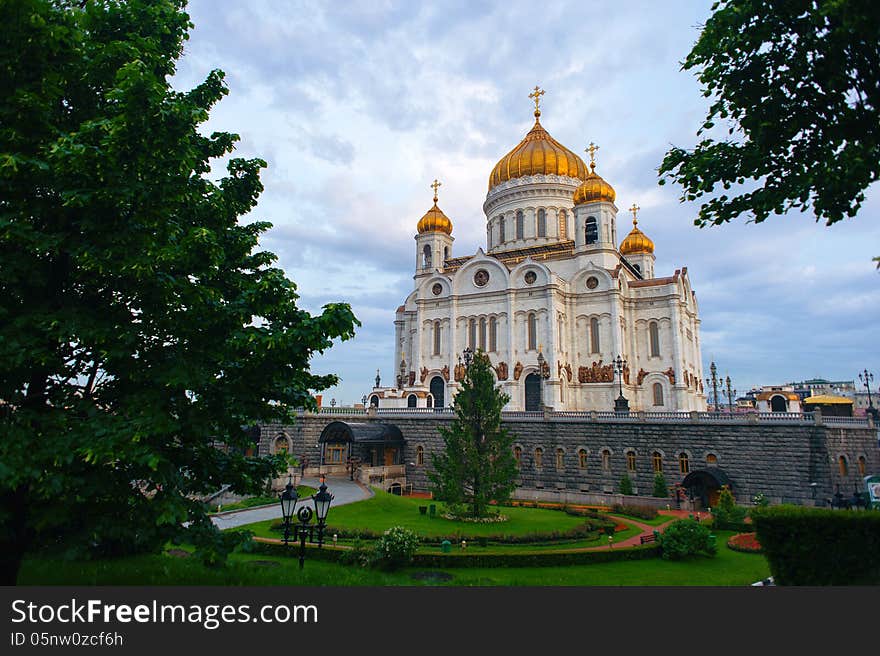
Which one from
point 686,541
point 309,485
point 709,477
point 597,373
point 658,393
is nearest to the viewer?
point 686,541

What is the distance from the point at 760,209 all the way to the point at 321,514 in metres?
11.1

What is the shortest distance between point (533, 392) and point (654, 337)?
38.3ft

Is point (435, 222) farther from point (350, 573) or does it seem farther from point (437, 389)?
point (350, 573)

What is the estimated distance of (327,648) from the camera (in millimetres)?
6254

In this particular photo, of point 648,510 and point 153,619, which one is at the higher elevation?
point 153,619

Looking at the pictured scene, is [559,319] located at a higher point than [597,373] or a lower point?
higher

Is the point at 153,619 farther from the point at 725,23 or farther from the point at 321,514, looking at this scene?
the point at 725,23

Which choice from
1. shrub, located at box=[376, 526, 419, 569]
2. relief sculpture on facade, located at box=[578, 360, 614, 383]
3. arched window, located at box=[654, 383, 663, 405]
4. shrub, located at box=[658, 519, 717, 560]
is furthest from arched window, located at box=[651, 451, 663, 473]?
shrub, located at box=[376, 526, 419, 569]

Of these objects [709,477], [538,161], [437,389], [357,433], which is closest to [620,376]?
[709,477]

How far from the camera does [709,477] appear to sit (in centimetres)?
2866

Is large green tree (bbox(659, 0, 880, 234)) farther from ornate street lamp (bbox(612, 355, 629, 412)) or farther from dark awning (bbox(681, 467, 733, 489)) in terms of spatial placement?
ornate street lamp (bbox(612, 355, 629, 412))

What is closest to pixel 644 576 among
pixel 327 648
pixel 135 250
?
pixel 327 648

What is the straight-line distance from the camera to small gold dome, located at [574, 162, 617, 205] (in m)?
47.6

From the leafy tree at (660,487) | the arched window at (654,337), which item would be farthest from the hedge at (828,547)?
the arched window at (654,337)
